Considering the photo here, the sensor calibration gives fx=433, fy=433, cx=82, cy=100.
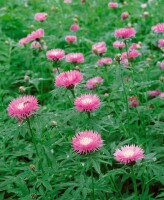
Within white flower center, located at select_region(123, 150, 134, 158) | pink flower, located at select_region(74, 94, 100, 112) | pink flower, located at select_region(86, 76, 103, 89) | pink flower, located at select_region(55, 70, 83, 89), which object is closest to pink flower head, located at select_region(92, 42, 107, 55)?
pink flower, located at select_region(86, 76, 103, 89)

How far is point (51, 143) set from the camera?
3.07m

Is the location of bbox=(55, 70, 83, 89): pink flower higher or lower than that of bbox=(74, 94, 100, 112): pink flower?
higher

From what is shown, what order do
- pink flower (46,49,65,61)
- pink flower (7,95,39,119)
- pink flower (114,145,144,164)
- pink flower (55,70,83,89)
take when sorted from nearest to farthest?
pink flower (114,145,144,164)
pink flower (7,95,39,119)
pink flower (55,70,83,89)
pink flower (46,49,65,61)

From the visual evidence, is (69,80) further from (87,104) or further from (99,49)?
(99,49)

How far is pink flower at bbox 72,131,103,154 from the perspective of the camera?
265 centimetres

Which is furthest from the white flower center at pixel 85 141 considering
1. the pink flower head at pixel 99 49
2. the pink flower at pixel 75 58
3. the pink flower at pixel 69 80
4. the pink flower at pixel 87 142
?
the pink flower head at pixel 99 49

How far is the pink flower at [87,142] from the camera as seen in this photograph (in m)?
2.65

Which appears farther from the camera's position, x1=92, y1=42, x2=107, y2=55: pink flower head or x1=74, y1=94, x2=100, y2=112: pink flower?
x1=92, y1=42, x2=107, y2=55: pink flower head

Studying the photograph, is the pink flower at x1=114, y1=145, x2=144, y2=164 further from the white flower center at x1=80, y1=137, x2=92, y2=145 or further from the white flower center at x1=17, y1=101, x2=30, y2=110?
the white flower center at x1=17, y1=101, x2=30, y2=110

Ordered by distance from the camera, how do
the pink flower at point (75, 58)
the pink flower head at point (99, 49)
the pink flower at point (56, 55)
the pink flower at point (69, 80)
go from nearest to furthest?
the pink flower at point (69, 80), the pink flower at point (56, 55), the pink flower at point (75, 58), the pink flower head at point (99, 49)

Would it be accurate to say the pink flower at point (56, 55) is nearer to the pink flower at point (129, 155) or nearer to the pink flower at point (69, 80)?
the pink flower at point (69, 80)

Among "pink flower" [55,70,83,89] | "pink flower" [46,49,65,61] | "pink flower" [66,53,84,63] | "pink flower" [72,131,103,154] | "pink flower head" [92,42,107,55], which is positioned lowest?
"pink flower" [72,131,103,154]

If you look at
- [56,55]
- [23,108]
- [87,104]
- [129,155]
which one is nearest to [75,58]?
[56,55]

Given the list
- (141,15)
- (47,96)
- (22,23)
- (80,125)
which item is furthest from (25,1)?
(80,125)
